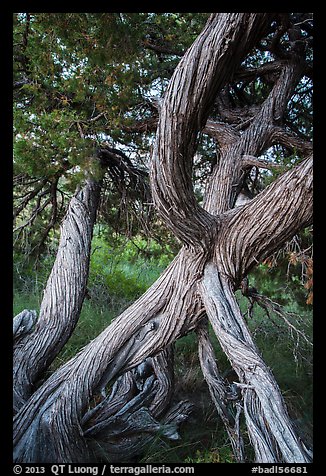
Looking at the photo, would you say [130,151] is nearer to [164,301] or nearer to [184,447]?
[164,301]

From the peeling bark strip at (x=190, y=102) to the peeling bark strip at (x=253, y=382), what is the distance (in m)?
0.43

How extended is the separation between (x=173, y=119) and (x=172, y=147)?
14 cm

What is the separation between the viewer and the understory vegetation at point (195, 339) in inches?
117

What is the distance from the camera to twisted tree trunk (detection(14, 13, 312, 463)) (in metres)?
2.01

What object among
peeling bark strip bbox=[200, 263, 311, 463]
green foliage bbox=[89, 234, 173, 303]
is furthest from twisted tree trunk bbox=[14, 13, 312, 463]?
green foliage bbox=[89, 234, 173, 303]

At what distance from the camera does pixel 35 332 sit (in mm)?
3070

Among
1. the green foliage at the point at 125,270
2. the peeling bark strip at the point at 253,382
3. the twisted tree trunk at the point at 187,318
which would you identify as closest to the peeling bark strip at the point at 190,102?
the twisted tree trunk at the point at 187,318

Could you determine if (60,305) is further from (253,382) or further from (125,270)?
(125,270)

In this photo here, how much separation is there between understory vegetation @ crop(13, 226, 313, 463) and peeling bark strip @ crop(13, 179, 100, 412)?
0.65m

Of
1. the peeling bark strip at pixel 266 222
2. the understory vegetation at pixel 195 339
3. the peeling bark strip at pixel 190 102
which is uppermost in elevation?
the peeling bark strip at pixel 190 102

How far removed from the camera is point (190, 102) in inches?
81.0

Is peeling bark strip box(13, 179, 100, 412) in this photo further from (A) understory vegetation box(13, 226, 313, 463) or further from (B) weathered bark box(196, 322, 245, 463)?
(B) weathered bark box(196, 322, 245, 463)

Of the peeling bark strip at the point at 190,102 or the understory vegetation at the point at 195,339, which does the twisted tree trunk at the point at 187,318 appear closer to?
the peeling bark strip at the point at 190,102

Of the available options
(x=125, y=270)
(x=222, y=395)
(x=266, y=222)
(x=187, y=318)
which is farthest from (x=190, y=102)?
(x=125, y=270)
